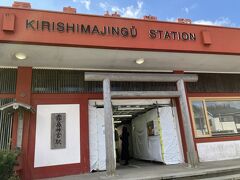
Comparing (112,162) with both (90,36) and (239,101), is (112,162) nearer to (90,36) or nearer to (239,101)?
(90,36)

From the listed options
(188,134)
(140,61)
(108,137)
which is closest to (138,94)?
(140,61)

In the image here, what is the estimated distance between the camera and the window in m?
8.89

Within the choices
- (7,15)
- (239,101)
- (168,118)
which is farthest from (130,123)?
(7,15)

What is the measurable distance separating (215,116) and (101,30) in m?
6.03

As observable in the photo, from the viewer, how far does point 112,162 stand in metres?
6.31

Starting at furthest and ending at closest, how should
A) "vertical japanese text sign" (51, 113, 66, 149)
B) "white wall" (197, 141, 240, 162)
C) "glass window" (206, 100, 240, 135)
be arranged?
"glass window" (206, 100, 240, 135)
"white wall" (197, 141, 240, 162)
"vertical japanese text sign" (51, 113, 66, 149)

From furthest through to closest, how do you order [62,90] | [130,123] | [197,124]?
[130,123] → [197,124] → [62,90]

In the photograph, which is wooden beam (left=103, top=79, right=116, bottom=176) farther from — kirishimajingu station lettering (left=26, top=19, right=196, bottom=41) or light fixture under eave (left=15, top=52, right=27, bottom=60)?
light fixture under eave (left=15, top=52, right=27, bottom=60)

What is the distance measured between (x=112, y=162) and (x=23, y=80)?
13.3 ft

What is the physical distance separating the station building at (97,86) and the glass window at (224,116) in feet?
0.15

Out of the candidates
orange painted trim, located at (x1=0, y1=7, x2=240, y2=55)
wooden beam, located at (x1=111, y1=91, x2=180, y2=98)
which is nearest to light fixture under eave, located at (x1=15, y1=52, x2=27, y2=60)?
orange painted trim, located at (x1=0, y1=7, x2=240, y2=55)

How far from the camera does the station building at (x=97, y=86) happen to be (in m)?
6.43

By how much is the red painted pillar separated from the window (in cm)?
620

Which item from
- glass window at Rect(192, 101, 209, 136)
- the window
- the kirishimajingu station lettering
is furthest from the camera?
the window
